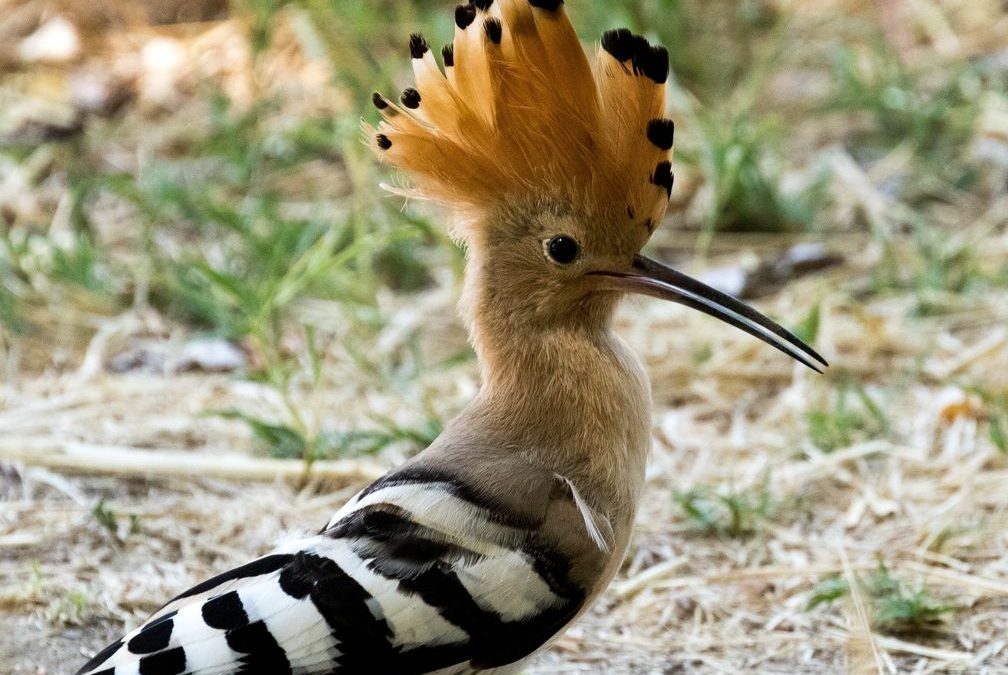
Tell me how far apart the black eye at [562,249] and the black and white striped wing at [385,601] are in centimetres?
33

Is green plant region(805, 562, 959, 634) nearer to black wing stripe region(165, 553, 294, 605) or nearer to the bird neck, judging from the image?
the bird neck

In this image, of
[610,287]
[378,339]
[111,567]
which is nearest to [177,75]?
[378,339]

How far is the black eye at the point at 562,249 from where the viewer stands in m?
1.79

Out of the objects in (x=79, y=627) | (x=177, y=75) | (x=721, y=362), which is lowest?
(x=79, y=627)

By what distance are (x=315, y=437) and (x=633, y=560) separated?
24.0 inches

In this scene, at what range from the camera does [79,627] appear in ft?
6.63

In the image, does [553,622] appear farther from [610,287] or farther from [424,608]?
[610,287]

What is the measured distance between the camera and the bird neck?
1.77 meters

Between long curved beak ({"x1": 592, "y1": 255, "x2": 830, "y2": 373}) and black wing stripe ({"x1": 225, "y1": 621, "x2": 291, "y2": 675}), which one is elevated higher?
long curved beak ({"x1": 592, "y1": 255, "x2": 830, "y2": 373})

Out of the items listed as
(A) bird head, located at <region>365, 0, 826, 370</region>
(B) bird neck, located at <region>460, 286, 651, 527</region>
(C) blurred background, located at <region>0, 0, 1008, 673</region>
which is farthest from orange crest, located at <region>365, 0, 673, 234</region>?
(C) blurred background, located at <region>0, 0, 1008, 673</region>

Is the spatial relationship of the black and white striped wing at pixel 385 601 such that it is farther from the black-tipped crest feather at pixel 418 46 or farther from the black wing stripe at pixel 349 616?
the black-tipped crest feather at pixel 418 46

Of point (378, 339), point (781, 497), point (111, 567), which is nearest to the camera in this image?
point (111, 567)

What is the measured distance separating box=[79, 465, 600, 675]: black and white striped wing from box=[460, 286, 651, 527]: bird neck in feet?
0.43

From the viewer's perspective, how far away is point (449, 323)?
10.5 ft
